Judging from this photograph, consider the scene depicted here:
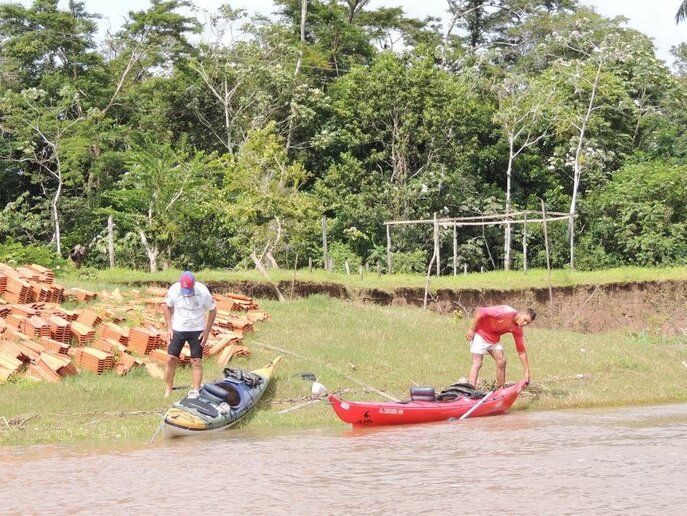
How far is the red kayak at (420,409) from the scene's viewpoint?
1141 cm

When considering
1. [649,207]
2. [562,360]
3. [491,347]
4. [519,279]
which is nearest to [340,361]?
[491,347]

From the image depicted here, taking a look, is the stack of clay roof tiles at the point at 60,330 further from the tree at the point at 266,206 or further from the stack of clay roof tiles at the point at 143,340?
the tree at the point at 266,206

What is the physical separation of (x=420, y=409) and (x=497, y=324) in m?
2.13

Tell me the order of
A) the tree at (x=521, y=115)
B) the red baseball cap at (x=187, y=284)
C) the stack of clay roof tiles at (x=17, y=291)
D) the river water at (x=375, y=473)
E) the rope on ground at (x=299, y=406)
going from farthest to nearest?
the tree at (x=521, y=115), the stack of clay roof tiles at (x=17, y=291), the rope on ground at (x=299, y=406), the red baseball cap at (x=187, y=284), the river water at (x=375, y=473)

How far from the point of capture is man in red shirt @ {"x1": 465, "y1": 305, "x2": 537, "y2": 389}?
13195mm

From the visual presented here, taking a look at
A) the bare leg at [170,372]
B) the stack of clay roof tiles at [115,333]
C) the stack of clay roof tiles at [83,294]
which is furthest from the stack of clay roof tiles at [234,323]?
the bare leg at [170,372]

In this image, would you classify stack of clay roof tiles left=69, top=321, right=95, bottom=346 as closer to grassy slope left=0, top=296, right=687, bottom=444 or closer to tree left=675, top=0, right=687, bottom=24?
grassy slope left=0, top=296, right=687, bottom=444

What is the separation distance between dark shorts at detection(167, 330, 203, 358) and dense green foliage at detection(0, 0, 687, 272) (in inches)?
610

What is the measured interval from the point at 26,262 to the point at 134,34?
1446 cm

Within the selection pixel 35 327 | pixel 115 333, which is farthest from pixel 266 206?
pixel 35 327

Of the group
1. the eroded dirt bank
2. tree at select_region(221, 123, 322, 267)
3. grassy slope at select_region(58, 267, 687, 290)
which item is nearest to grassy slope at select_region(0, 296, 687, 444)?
grassy slope at select_region(58, 267, 687, 290)

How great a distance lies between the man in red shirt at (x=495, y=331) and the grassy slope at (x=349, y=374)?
2.74 ft

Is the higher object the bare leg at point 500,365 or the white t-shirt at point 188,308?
the white t-shirt at point 188,308

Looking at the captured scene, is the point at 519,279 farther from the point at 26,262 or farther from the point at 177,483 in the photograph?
the point at 177,483
